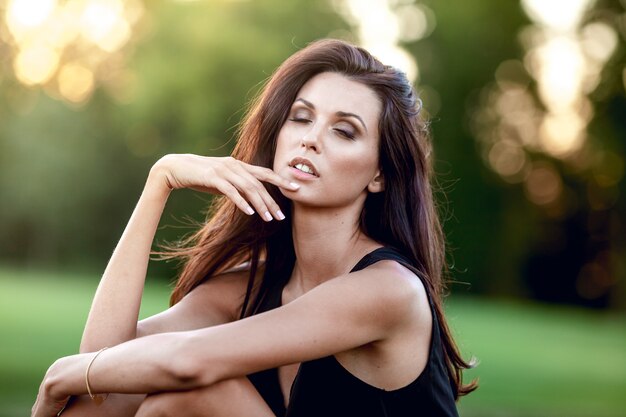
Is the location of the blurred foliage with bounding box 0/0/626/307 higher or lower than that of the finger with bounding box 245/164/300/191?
lower

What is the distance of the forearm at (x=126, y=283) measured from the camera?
4062 mm

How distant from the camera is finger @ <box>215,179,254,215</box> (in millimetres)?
3816

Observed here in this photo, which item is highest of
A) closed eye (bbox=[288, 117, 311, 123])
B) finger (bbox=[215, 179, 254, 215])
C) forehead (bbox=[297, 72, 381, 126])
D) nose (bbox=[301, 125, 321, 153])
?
forehead (bbox=[297, 72, 381, 126])

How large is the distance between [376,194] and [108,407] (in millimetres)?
1367

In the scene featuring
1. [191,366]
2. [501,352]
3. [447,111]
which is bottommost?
[501,352]

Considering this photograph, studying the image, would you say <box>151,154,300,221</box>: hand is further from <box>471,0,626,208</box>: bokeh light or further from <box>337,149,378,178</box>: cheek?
<box>471,0,626,208</box>: bokeh light

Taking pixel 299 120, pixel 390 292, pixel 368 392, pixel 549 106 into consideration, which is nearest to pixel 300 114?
pixel 299 120

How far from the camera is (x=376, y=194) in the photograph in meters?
4.13

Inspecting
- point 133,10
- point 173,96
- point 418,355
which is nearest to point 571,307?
point 173,96

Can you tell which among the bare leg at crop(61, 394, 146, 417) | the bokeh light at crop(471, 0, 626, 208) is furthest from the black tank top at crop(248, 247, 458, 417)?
the bokeh light at crop(471, 0, 626, 208)

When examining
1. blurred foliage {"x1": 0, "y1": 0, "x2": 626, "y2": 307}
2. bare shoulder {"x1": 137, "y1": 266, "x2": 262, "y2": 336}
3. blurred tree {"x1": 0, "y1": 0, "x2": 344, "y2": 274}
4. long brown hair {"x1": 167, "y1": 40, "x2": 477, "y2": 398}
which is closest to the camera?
long brown hair {"x1": 167, "y1": 40, "x2": 477, "y2": 398}

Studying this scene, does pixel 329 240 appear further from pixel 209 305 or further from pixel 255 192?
pixel 209 305

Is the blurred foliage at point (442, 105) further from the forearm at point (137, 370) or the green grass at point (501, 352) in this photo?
the forearm at point (137, 370)

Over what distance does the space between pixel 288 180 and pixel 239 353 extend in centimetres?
77
